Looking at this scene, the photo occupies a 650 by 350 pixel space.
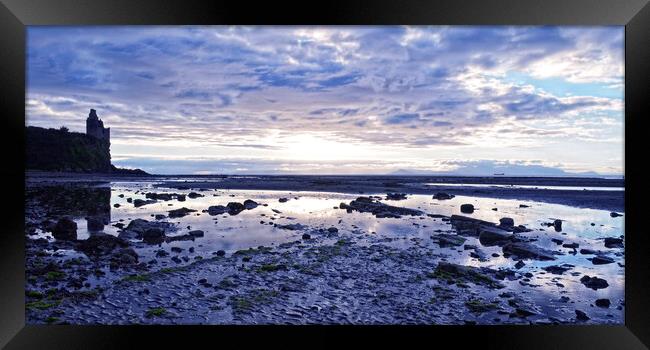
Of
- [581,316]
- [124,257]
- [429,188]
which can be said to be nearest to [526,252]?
[581,316]

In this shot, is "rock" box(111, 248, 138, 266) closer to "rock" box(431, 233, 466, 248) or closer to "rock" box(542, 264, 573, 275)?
"rock" box(431, 233, 466, 248)

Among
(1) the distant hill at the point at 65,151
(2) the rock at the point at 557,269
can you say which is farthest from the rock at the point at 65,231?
(1) the distant hill at the point at 65,151

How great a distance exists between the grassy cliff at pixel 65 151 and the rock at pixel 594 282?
5416 cm

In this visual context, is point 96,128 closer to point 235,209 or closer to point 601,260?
point 235,209

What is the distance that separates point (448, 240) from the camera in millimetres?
11117

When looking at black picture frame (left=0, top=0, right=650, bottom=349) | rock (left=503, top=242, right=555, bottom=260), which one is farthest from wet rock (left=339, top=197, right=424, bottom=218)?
black picture frame (left=0, top=0, right=650, bottom=349)

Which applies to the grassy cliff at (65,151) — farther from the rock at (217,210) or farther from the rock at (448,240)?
the rock at (448,240)

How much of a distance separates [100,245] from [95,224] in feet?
13.1

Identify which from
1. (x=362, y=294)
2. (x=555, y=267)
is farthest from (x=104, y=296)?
(x=555, y=267)

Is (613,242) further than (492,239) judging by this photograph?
Yes

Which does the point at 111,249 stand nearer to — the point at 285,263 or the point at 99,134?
the point at 285,263
